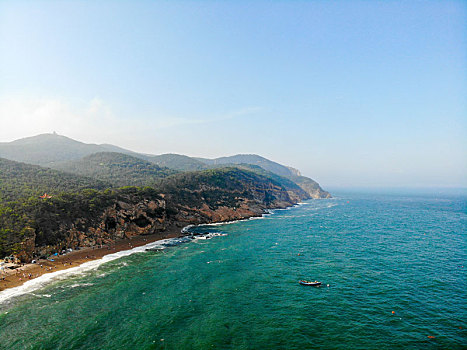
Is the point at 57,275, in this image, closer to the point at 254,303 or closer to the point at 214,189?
the point at 254,303

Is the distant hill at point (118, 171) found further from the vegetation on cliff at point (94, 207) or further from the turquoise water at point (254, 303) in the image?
the turquoise water at point (254, 303)

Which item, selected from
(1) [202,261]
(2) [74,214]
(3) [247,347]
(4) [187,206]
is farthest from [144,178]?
(3) [247,347]

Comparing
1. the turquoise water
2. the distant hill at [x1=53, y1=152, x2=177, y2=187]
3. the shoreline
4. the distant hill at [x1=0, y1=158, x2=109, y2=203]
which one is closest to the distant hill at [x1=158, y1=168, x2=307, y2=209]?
the shoreline

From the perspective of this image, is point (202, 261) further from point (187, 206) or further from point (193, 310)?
point (187, 206)

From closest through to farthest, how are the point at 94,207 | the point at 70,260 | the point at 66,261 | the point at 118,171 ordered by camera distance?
the point at 66,261 → the point at 70,260 → the point at 94,207 → the point at 118,171

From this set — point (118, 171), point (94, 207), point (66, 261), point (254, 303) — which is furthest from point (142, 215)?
point (118, 171)

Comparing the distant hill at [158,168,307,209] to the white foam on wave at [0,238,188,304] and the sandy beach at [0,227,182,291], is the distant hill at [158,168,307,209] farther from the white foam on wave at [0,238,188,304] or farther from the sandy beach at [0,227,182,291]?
the white foam on wave at [0,238,188,304]
